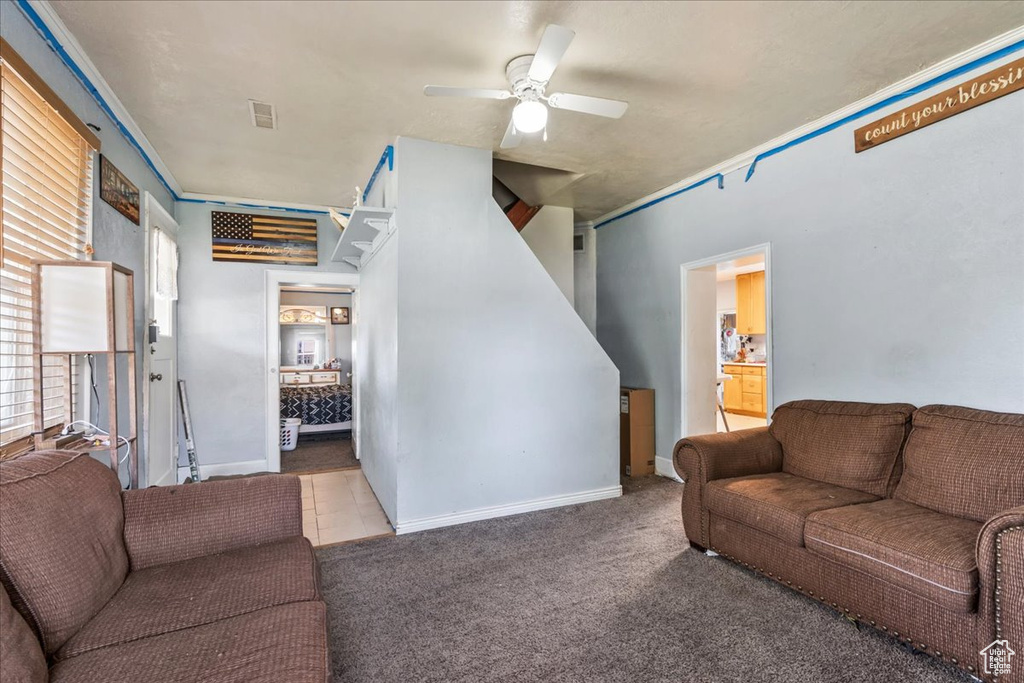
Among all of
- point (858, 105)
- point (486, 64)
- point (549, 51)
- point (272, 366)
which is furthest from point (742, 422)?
point (549, 51)

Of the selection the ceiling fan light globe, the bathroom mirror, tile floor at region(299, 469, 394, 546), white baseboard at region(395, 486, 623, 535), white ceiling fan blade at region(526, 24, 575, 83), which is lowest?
tile floor at region(299, 469, 394, 546)

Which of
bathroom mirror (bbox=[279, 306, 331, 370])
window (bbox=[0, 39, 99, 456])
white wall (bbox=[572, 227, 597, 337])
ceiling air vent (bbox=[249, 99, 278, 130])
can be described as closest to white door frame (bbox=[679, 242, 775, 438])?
white wall (bbox=[572, 227, 597, 337])

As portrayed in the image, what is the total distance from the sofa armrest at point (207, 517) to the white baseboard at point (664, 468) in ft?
10.9

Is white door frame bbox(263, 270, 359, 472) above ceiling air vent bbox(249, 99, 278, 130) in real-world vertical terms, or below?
below

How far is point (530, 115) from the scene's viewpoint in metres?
2.17

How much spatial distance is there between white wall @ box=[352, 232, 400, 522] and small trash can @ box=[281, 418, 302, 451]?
4.51 feet

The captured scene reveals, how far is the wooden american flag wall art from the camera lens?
14.7ft

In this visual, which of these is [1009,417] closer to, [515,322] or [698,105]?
[698,105]

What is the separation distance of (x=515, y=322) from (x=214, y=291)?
3.06 meters

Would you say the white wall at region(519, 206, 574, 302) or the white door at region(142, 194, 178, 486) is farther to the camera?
the white wall at region(519, 206, 574, 302)

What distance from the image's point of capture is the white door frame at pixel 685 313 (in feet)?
10.9

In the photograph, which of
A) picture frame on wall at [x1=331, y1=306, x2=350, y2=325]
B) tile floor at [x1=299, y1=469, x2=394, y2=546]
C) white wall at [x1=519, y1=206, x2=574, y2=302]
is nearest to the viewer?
tile floor at [x1=299, y1=469, x2=394, y2=546]

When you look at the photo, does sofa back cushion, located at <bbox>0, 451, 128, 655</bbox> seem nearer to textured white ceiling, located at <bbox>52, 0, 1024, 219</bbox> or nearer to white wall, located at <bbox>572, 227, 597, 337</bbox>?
textured white ceiling, located at <bbox>52, 0, 1024, 219</bbox>

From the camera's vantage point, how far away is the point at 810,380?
307 cm
